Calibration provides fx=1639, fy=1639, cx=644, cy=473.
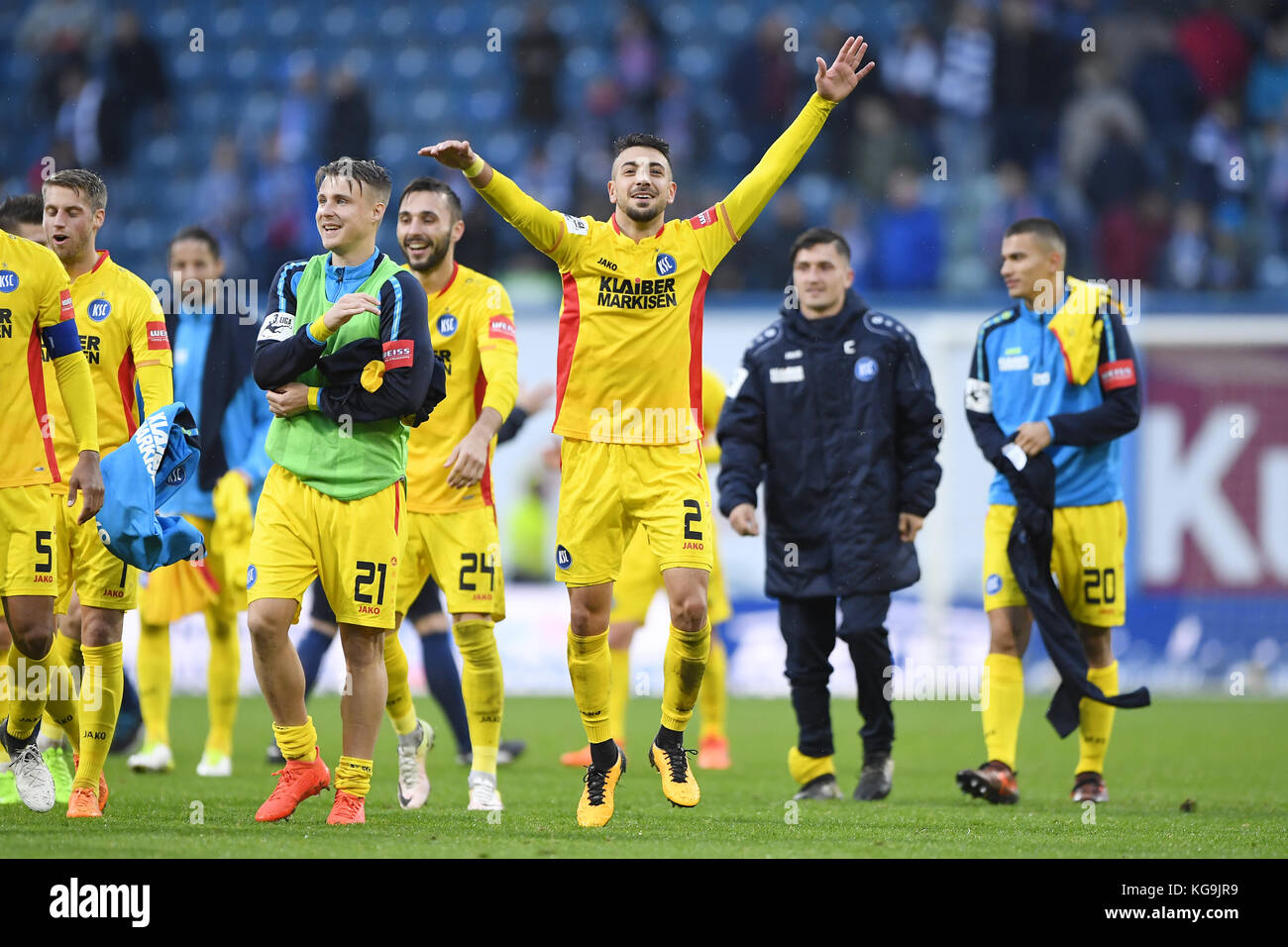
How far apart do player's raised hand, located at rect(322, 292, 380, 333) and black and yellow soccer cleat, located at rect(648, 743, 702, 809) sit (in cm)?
Result: 211

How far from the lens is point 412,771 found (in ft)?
23.8

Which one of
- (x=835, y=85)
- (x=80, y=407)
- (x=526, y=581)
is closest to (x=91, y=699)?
(x=80, y=407)

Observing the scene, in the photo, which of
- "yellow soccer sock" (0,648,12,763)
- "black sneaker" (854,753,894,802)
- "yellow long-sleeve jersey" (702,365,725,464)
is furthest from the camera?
"yellow long-sleeve jersey" (702,365,725,464)

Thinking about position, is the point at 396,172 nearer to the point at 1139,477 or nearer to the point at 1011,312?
the point at 1139,477

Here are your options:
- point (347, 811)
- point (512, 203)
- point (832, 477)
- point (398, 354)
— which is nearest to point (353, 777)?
point (347, 811)

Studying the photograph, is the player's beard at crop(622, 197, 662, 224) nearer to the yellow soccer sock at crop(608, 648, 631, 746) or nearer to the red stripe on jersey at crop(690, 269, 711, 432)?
the red stripe on jersey at crop(690, 269, 711, 432)

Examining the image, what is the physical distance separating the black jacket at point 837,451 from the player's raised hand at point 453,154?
225 cm

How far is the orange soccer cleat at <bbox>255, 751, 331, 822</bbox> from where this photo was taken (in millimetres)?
6285

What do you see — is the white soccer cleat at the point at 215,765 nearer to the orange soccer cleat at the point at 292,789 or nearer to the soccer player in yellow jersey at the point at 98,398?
the soccer player in yellow jersey at the point at 98,398

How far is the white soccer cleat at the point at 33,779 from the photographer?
6484mm

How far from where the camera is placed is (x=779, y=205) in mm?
16234

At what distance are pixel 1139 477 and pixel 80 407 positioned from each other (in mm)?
9847

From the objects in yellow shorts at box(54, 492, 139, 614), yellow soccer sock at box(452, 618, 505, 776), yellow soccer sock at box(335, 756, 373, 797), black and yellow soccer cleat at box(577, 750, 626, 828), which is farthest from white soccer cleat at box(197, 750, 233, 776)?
black and yellow soccer cleat at box(577, 750, 626, 828)

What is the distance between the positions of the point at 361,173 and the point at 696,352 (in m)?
1.54
